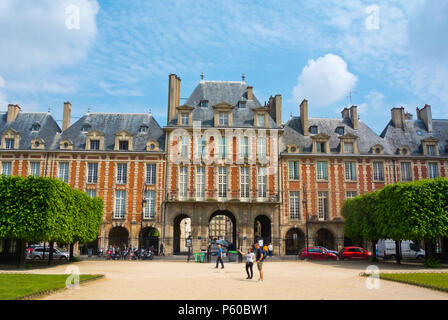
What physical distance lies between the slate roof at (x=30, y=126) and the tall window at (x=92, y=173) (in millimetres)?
4740

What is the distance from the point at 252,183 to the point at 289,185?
3558mm

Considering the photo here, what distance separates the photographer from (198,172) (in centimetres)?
3572

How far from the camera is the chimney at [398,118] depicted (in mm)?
40250

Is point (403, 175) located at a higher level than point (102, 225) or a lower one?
higher

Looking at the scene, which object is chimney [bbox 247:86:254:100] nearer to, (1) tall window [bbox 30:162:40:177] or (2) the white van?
(2) the white van

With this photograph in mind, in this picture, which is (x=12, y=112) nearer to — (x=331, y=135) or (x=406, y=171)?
(x=331, y=135)

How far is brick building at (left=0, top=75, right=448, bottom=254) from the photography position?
114ft

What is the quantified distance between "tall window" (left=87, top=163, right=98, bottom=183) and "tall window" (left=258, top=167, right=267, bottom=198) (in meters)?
Answer: 15.0

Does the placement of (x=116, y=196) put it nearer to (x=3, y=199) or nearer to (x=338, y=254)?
(x=3, y=199)

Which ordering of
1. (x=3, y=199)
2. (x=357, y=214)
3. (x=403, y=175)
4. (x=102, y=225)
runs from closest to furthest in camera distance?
(x=3, y=199), (x=357, y=214), (x=102, y=225), (x=403, y=175)

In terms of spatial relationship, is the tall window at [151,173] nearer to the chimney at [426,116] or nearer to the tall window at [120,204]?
the tall window at [120,204]

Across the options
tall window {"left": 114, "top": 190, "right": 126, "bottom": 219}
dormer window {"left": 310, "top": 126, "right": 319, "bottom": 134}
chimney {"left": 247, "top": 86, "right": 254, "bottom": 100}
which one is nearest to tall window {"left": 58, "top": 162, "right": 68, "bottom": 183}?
tall window {"left": 114, "top": 190, "right": 126, "bottom": 219}

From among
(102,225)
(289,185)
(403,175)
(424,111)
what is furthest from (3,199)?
(424,111)
